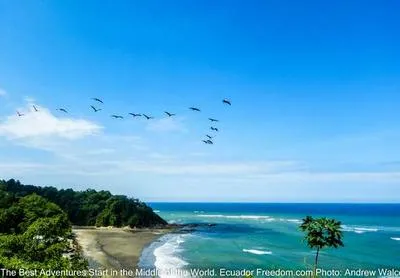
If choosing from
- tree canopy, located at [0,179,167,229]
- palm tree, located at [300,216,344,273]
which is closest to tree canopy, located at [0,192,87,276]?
palm tree, located at [300,216,344,273]

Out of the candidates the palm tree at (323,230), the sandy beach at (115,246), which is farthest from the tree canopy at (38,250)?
the palm tree at (323,230)

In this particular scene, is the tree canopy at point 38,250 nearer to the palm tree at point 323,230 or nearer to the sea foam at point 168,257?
the sea foam at point 168,257

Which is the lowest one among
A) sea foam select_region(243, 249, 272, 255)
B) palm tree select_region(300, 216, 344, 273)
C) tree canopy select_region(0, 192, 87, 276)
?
sea foam select_region(243, 249, 272, 255)

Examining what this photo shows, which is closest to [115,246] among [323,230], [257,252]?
[257,252]

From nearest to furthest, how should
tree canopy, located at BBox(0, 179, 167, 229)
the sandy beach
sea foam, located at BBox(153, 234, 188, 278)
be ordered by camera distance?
sea foam, located at BBox(153, 234, 188, 278) < the sandy beach < tree canopy, located at BBox(0, 179, 167, 229)

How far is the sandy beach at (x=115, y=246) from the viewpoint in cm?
6488

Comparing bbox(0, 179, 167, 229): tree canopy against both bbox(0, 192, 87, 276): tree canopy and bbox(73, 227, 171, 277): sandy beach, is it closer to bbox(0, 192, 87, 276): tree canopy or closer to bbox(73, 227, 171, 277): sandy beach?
bbox(73, 227, 171, 277): sandy beach

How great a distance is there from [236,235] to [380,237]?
1435 inches

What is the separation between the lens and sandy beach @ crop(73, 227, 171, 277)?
213ft

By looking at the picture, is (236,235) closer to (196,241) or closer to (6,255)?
(196,241)

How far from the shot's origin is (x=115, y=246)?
8444cm

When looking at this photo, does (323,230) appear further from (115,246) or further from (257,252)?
(115,246)

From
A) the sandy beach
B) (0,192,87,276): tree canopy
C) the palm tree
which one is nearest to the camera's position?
(0,192,87,276): tree canopy

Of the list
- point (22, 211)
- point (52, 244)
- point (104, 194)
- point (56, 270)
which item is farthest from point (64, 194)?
point (56, 270)
